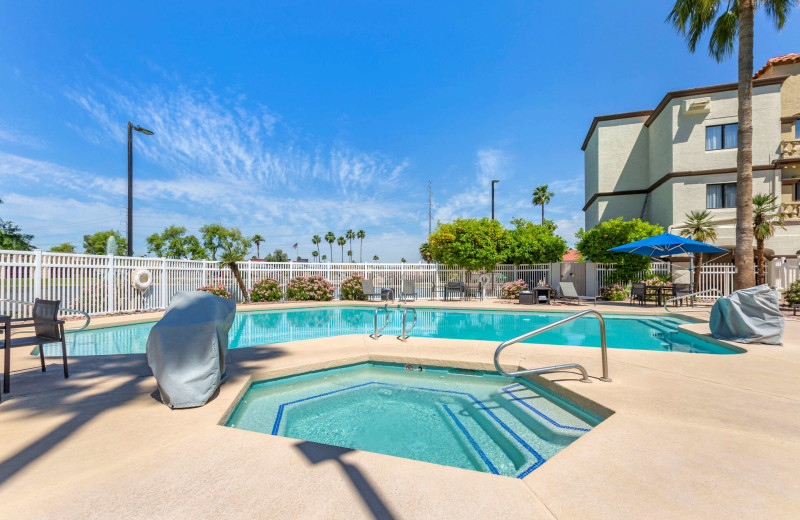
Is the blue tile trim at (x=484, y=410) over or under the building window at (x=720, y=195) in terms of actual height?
under

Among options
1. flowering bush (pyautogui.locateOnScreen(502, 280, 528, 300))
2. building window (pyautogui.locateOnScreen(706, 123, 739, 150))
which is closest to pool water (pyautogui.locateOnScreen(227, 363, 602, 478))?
flowering bush (pyautogui.locateOnScreen(502, 280, 528, 300))

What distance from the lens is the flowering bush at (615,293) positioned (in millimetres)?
13992

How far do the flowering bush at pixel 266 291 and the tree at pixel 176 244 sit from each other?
33.3 m

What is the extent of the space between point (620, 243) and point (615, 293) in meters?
2.23

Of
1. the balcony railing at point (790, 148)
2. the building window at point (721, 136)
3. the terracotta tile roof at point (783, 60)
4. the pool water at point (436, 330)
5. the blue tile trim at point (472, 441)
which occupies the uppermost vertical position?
the terracotta tile roof at point (783, 60)

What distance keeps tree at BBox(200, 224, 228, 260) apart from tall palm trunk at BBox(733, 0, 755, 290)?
46.6 meters

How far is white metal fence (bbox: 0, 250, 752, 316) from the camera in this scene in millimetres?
8461

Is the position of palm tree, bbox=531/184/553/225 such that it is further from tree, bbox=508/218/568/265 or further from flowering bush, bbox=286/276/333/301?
flowering bush, bbox=286/276/333/301

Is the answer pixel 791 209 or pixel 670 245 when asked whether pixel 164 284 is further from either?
pixel 791 209

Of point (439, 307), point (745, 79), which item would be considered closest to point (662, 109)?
point (745, 79)

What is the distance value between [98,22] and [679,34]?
19.6m

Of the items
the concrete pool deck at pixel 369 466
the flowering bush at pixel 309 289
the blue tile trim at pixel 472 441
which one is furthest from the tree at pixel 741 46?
the flowering bush at pixel 309 289

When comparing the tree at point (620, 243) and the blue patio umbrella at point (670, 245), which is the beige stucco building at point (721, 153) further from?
the blue patio umbrella at point (670, 245)

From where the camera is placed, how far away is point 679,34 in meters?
11.5
